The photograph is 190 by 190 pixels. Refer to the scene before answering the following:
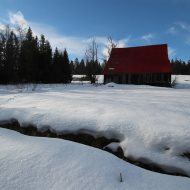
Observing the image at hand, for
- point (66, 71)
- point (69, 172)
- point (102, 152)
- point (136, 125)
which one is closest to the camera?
point (69, 172)

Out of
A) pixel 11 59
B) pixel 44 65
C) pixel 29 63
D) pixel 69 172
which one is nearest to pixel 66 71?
pixel 44 65

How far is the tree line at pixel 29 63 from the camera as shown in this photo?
39750 mm

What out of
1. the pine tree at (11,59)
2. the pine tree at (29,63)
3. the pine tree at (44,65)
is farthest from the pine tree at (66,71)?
the pine tree at (11,59)

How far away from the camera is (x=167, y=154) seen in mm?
3590

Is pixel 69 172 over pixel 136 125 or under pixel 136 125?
under

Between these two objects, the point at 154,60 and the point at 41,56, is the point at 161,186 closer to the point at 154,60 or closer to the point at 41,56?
the point at 154,60

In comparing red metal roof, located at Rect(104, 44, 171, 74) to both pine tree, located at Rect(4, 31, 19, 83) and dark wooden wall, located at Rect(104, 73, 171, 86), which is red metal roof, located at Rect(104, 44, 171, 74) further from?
pine tree, located at Rect(4, 31, 19, 83)

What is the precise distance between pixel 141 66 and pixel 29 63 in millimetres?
18988

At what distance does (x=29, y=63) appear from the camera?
40.5m

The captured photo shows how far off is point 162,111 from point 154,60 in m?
24.3

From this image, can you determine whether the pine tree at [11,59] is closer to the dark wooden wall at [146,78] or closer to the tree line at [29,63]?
the tree line at [29,63]

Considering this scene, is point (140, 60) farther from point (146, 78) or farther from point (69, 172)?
point (69, 172)

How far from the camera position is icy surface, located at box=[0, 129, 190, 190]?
283 cm

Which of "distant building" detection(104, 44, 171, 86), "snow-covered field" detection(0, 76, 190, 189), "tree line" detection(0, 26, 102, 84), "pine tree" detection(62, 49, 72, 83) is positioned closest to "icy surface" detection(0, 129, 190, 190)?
"snow-covered field" detection(0, 76, 190, 189)
